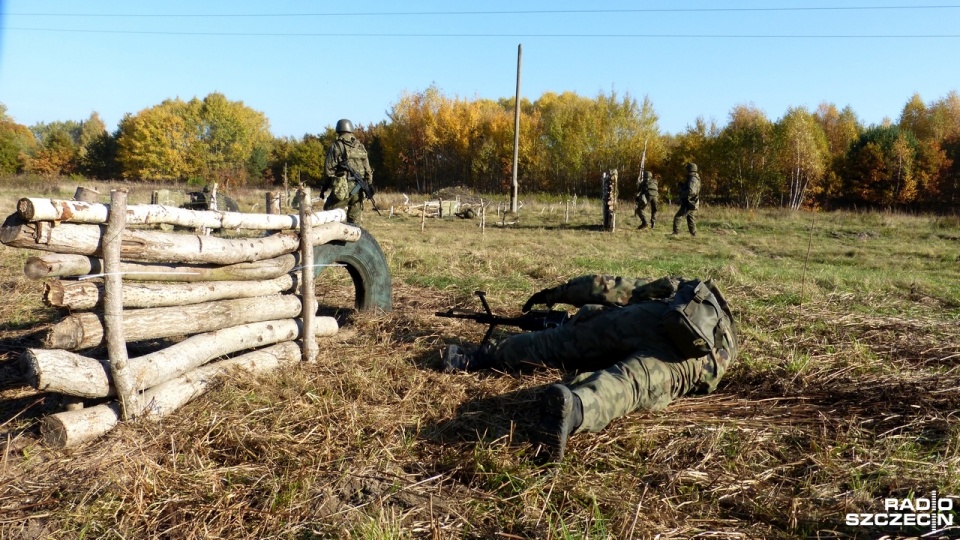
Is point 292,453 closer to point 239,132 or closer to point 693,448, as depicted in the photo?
point 693,448

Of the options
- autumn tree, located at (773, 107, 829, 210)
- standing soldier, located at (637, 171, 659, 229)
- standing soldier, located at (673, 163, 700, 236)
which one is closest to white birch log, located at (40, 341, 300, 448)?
standing soldier, located at (673, 163, 700, 236)

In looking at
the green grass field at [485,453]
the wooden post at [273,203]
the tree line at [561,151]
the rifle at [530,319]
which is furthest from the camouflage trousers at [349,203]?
the tree line at [561,151]

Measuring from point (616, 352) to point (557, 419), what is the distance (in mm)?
1197

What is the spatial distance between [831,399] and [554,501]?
2.34m

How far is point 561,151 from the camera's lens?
50.7 meters

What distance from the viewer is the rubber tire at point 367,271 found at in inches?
246

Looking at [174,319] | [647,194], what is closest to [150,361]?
[174,319]

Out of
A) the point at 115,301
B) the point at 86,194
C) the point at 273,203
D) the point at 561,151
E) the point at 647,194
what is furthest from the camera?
the point at 561,151

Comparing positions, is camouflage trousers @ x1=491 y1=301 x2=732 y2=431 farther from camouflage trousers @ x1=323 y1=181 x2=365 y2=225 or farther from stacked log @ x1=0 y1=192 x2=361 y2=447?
camouflage trousers @ x1=323 y1=181 x2=365 y2=225

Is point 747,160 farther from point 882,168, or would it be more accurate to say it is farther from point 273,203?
point 273,203

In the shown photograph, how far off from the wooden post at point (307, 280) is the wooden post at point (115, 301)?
153 centimetres

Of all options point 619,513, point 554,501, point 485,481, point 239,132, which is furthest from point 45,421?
point 239,132

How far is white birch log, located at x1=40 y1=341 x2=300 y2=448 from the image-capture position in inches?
134

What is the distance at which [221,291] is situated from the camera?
4.58 m
